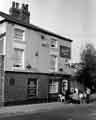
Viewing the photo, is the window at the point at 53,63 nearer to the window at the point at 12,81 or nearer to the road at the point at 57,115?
the window at the point at 12,81

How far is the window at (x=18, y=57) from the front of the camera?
21047mm

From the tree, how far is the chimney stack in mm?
10054

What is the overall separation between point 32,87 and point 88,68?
9.72 meters

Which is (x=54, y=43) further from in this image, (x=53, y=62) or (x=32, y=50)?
(x=32, y=50)

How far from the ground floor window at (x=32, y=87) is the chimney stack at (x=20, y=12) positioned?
7.52 m

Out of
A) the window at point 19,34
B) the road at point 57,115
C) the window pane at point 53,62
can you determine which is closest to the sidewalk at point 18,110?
the road at point 57,115

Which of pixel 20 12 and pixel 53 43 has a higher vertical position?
pixel 20 12

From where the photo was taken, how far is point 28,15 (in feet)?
83.2

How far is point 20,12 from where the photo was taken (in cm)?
2503

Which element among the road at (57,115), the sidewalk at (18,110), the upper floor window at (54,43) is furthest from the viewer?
the upper floor window at (54,43)

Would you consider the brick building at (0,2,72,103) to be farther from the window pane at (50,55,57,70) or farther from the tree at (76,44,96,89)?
the tree at (76,44,96,89)

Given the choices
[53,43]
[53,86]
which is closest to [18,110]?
[53,86]

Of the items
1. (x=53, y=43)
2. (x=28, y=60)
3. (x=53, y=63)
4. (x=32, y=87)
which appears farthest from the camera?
(x=53, y=43)

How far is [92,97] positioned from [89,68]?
4.05 metres
